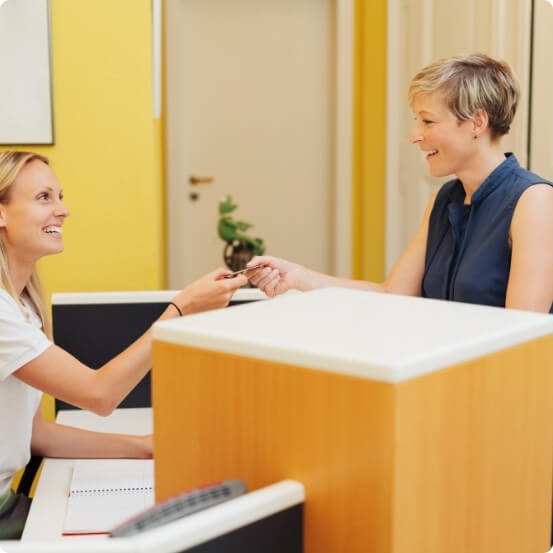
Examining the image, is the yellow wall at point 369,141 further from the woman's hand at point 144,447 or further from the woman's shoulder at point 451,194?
the woman's hand at point 144,447

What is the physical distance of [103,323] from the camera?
7.29ft

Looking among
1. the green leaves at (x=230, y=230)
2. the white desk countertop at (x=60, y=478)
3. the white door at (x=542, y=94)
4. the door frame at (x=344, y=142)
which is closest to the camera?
the white desk countertop at (x=60, y=478)

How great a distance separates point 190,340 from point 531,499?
396 millimetres

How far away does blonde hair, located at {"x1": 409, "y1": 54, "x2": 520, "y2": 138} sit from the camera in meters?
1.84

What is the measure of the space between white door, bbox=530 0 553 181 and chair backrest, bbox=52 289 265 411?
1689mm

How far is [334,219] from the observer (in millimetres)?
5160

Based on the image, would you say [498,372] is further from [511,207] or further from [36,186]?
[36,186]

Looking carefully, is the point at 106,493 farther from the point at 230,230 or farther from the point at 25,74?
the point at 230,230

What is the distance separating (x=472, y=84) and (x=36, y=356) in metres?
1.02

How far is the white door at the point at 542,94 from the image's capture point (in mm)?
3266

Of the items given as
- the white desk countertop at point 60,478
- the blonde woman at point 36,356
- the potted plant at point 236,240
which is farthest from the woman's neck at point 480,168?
the potted plant at point 236,240

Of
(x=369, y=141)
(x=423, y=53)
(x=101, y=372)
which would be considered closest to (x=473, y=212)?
(x=101, y=372)

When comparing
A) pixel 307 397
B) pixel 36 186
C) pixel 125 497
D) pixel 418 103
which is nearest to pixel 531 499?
pixel 307 397

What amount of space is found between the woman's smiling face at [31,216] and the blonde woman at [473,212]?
447 millimetres
